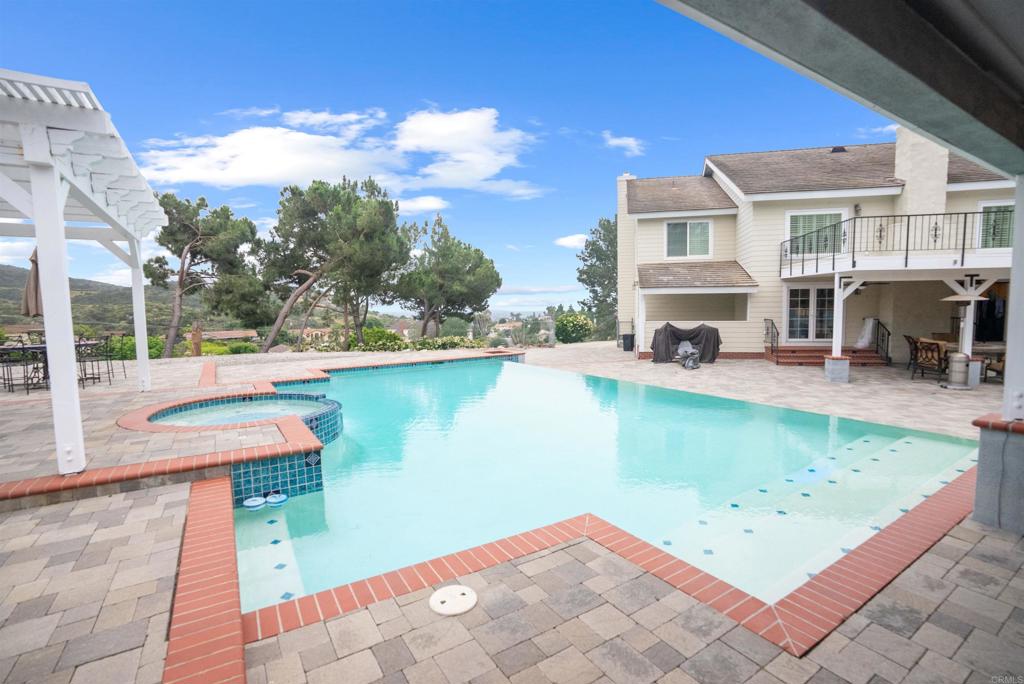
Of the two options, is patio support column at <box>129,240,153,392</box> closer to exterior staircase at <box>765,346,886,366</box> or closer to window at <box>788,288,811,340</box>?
exterior staircase at <box>765,346,886,366</box>

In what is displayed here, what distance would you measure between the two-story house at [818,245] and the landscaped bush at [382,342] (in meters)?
10.5

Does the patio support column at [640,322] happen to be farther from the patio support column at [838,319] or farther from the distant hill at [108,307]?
the distant hill at [108,307]

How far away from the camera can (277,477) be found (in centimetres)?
535

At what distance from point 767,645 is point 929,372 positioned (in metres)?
13.9

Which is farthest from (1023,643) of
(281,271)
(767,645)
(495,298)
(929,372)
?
(495,298)

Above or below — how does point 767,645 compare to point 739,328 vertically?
below

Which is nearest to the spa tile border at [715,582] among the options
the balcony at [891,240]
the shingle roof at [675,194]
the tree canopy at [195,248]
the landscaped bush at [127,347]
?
the balcony at [891,240]

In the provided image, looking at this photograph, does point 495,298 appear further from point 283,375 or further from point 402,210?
point 283,375

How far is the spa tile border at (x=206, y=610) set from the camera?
223 centimetres

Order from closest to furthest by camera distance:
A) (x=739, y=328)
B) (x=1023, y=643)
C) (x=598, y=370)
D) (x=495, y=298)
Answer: (x=1023, y=643), (x=598, y=370), (x=739, y=328), (x=495, y=298)

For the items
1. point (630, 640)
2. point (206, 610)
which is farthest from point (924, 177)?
point (206, 610)

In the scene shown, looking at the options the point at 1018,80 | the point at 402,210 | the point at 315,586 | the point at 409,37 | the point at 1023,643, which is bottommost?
the point at 315,586

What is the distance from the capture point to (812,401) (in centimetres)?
903

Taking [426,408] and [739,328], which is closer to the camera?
[426,408]
